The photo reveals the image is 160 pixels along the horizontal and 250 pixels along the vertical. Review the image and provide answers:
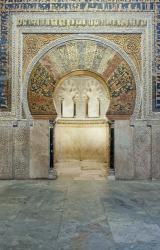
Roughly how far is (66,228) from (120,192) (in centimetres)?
229

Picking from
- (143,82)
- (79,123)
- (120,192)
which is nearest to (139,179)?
(120,192)

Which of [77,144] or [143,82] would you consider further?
[77,144]

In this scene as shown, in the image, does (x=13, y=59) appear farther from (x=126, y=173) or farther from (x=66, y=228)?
(x=66, y=228)

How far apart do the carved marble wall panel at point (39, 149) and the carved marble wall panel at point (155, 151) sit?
2.24 metres

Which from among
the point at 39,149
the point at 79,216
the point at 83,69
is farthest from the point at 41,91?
the point at 79,216

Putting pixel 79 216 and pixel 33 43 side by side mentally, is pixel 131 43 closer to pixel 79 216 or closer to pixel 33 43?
pixel 33 43

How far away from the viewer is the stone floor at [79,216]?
3.16m

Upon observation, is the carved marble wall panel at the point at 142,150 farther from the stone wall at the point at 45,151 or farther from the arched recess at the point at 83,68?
the arched recess at the point at 83,68

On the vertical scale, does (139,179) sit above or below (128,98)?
below

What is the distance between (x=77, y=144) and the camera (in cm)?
1038

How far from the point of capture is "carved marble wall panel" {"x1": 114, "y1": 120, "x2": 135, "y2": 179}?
23.5ft

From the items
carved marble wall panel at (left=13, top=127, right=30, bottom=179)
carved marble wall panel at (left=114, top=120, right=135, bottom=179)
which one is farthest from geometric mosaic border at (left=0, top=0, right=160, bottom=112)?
carved marble wall panel at (left=114, top=120, right=135, bottom=179)

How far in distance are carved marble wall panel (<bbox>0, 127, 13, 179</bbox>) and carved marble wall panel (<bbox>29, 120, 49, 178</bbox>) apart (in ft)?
1.38

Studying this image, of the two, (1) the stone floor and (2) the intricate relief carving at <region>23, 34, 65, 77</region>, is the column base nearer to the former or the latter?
(1) the stone floor
